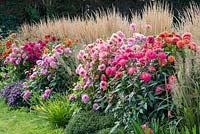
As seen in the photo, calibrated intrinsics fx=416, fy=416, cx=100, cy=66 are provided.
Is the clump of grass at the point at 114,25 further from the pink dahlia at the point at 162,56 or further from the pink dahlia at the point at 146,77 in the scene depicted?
the pink dahlia at the point at 146,77

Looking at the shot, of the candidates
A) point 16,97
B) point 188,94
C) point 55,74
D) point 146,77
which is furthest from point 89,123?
point 16,97

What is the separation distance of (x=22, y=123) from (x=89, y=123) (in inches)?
67.3

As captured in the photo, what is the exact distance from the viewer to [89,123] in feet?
15.3

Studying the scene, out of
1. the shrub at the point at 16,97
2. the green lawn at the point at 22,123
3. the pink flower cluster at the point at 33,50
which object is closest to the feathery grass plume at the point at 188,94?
the green lawn at the point at 22,123

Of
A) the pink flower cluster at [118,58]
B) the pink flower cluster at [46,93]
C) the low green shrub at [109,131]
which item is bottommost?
the pink flower cluster at [46,93]

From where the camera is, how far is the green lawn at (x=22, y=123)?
5.52m

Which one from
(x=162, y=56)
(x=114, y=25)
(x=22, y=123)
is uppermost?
(x=162, y=56)

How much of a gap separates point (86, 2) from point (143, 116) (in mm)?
12679

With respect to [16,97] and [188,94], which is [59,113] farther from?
[188,94]

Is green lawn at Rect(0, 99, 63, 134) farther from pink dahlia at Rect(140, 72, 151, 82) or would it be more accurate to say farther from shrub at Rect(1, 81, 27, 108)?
pink dahlia at Rect(140, 72, 151, 82)

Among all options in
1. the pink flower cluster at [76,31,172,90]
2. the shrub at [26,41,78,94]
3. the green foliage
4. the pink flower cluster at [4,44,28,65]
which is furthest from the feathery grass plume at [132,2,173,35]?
the pink flower cluster at [4,44,28,65]

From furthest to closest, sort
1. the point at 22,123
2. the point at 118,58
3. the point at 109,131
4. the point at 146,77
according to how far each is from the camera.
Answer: the point at 22,123, the point at 118,58, the point at 109,131, the point at 146,77

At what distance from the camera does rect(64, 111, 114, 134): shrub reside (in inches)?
179

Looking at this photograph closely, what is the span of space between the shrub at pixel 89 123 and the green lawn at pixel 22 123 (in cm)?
59
